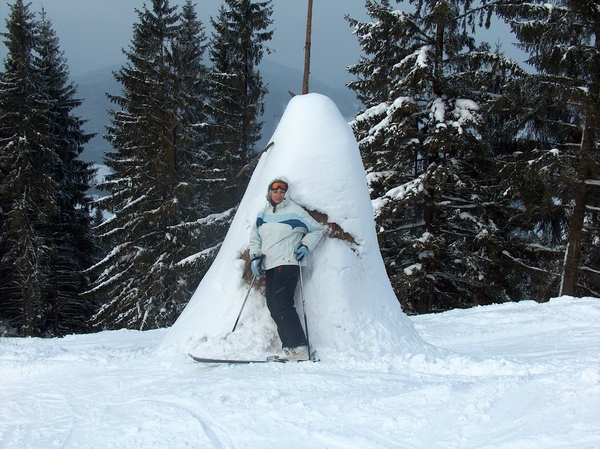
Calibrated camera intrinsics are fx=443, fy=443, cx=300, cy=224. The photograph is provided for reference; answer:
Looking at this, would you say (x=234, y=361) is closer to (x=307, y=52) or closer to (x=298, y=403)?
(x=298, y=403)

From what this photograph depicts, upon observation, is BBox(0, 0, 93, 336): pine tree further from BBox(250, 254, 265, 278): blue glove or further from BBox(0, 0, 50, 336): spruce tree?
BBox(250, 254, 265, 278): blue glove

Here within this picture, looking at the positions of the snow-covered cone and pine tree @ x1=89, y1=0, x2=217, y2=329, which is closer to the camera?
the snow-covered cone

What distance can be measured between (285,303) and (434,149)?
9.54 m

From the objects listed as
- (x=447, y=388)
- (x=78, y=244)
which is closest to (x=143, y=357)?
(x=447, y=388)

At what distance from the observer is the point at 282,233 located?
4719 millimetres

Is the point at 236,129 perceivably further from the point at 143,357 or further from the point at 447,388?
the point at 447,388

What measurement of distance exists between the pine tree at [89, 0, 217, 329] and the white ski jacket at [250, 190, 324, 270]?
1159 cm

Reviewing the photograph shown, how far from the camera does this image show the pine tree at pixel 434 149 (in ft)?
42.0

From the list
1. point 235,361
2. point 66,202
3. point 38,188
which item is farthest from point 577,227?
point 66,202

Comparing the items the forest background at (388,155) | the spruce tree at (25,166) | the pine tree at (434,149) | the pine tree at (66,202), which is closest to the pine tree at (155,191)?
the forest background at (388,155)

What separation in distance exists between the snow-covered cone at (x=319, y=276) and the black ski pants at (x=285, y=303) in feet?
0.74

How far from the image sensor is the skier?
446 centimetres

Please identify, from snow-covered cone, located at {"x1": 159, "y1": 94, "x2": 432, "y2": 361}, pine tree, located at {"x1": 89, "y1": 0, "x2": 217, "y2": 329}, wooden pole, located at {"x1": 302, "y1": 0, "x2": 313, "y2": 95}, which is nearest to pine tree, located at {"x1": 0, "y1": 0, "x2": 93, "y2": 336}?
pine tree, located at {"x1": 89, "y1": 0, "x2": 217, "y2": 329}

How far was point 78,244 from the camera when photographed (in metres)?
24.0
